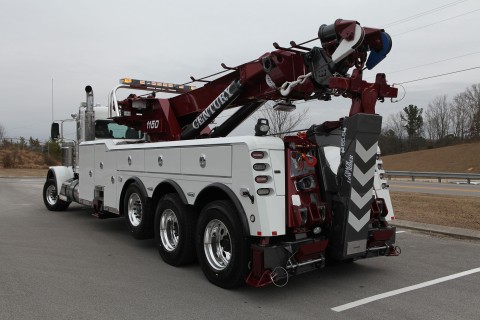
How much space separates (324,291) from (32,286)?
3.61 meters

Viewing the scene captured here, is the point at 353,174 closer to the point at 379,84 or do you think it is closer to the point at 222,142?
the point at 379,84

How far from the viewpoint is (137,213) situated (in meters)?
7.74

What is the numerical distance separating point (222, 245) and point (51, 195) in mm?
8553

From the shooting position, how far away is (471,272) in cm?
621

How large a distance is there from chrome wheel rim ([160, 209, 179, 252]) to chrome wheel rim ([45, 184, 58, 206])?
6735mm

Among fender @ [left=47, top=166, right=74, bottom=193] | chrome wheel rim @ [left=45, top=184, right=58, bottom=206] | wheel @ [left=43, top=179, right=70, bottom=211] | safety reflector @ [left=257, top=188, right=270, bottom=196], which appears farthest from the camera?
chrome wheel rim @ [left=45, top=184, right=58, bottom=206]

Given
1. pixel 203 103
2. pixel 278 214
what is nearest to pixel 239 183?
pixel 278 214

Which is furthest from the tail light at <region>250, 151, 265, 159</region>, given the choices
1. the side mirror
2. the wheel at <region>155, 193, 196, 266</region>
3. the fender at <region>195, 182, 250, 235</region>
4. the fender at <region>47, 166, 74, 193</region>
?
the side mirror

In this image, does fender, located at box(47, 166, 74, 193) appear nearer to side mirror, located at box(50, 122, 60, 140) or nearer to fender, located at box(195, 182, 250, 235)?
side mirror, located at box(50, 122, 60, 140)

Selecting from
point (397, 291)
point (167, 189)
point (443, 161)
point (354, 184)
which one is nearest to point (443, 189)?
point (397, 291)

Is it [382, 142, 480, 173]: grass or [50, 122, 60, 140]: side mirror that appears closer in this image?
[50, 122, 60, 140]: side mirror

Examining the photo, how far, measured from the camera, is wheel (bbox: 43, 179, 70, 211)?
39.7 feet

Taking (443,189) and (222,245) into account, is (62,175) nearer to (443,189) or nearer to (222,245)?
(222,245)

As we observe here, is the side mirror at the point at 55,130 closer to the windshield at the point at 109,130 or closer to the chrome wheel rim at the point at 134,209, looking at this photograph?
the windshield at the point at 109,130
